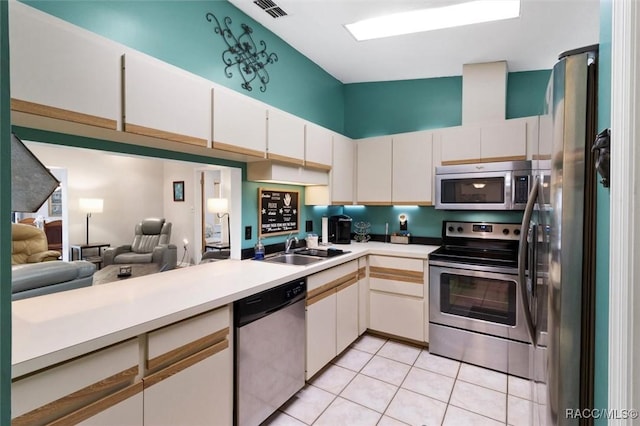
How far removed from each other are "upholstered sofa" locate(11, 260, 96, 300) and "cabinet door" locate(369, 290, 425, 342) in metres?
2.54

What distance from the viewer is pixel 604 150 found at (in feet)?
2.34

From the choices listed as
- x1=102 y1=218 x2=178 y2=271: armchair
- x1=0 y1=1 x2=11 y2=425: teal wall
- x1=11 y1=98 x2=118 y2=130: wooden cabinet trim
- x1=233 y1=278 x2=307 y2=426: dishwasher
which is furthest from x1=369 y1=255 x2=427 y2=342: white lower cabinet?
x1=102 y1=218 x2=178 y2=271: armchair

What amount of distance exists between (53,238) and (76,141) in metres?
5.14

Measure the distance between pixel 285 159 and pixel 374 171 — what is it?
1.33 metres

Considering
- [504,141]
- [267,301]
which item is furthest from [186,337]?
[504,141]

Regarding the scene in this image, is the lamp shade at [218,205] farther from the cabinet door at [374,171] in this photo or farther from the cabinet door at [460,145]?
the cabinet door at [460,145]

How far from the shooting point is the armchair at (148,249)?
5145mm

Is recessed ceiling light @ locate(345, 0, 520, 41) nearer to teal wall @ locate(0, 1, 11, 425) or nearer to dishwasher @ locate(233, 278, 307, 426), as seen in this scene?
dishwasher @ locate(233, 278, 307, 426)

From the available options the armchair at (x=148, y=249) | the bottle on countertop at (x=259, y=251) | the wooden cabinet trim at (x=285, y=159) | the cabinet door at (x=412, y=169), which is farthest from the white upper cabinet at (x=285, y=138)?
the armchair at (x=148, y=249)

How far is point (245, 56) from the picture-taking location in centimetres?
243

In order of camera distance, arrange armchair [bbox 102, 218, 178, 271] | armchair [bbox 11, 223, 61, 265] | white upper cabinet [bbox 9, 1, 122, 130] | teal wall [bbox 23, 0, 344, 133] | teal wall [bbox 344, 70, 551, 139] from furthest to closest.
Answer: armchair [bbox 102, 218, 178, 271], armchair [bbox 11, 223, 61, 265], teal wall [bbox 344, 70, 551, 139], teal wall [bbox 23, 0, 344, 133], white upper cabinet [bbox 9, 1, 122, 130]

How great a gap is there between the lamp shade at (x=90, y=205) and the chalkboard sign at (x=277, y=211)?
4095 mm

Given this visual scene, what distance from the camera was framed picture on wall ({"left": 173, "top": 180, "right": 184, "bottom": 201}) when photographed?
6137 millimetres

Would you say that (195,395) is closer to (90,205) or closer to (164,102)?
(164,102)
